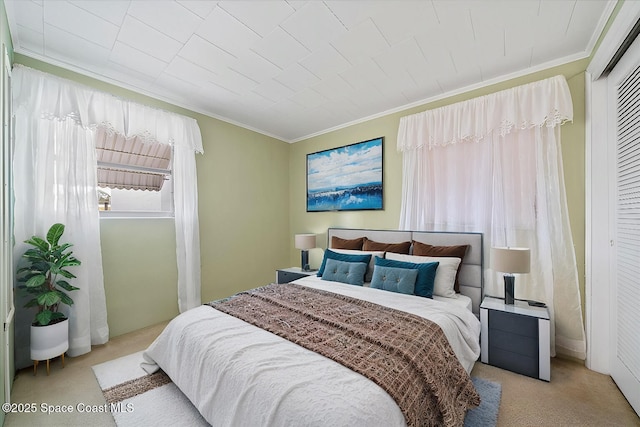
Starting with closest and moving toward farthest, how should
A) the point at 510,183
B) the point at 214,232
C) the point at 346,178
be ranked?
the point at 510,183 < the point at 214,232 < the point at 346,178

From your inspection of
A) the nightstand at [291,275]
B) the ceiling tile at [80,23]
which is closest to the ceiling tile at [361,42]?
the ceiling tile at [80,23]

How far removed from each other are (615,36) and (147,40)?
334 centimetres

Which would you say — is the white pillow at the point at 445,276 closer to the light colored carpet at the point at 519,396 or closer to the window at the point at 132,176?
the light colored carpet at the point at 519,396

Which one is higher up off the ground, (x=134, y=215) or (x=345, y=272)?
(x=134, y=215)

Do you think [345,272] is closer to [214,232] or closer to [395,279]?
[395,279]

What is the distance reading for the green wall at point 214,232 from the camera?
111 inches

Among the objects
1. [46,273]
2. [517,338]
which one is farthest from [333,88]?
[46,273]

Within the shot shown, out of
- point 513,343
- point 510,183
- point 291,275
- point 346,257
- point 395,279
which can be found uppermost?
point 510,183

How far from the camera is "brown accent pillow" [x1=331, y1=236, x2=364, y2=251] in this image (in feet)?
11.3

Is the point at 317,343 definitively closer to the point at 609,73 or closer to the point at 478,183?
the point at 478,183

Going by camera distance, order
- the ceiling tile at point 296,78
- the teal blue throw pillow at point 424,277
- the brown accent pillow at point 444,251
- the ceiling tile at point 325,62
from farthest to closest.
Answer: the brown accent pillow at point 444,251 < the ceiling tile at point 296,78 < the teal blue throw pillow at point 424,277 < the ceiling tile at point 325,62

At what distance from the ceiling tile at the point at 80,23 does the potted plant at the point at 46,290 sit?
156 centimetres

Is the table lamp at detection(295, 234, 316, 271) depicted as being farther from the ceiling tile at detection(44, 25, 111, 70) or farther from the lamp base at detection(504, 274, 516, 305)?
the ceiling tile at detection(44, 25, 111, 70)

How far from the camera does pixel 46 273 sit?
2242 millimetres
